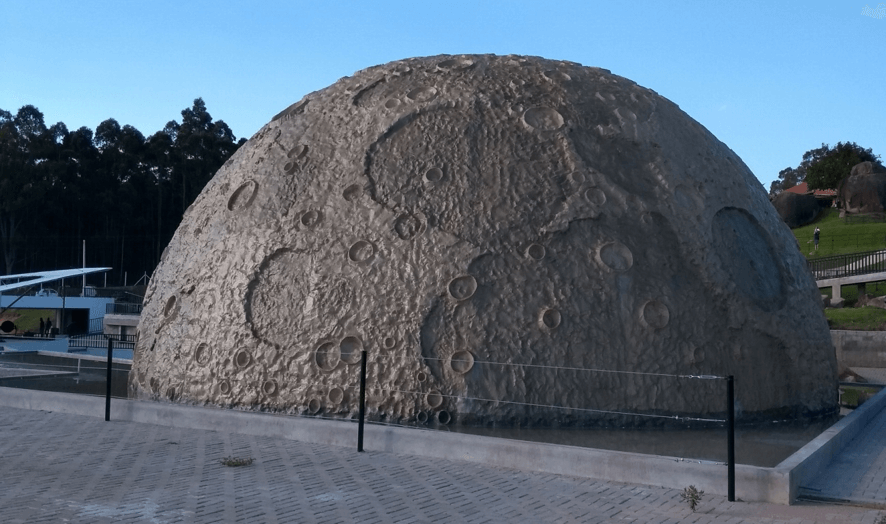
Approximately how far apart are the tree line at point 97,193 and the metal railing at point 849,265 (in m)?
34.2

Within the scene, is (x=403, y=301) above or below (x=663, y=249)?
below

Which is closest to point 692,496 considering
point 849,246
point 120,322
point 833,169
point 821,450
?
point 821,450

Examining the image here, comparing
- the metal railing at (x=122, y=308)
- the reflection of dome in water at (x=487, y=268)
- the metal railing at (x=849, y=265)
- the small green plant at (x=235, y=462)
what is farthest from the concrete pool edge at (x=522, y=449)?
the metal railing at (x=122, y=308)

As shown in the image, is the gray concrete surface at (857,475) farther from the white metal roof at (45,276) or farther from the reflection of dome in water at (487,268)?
the white metal roof at (45,276)

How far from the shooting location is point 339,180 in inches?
370

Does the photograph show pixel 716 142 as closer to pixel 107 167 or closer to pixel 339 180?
pixel 339 180

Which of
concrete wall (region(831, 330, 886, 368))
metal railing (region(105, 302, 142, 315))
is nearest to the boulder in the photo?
concrete wall (region(831, 330, 886, 368))

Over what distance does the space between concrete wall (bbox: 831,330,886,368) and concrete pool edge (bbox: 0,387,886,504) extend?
11.6m

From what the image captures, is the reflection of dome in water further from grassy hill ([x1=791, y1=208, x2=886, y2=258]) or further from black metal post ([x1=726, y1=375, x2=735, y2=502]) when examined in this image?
grassy hill ([x1=791, y1=208, x2=886, y2=258])

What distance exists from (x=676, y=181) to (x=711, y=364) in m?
2.09

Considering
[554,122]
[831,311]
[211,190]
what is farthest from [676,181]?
[831,311]

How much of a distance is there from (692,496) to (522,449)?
5.30ft

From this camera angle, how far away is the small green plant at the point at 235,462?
672 centimetres

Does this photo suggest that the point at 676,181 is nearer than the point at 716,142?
Yes
